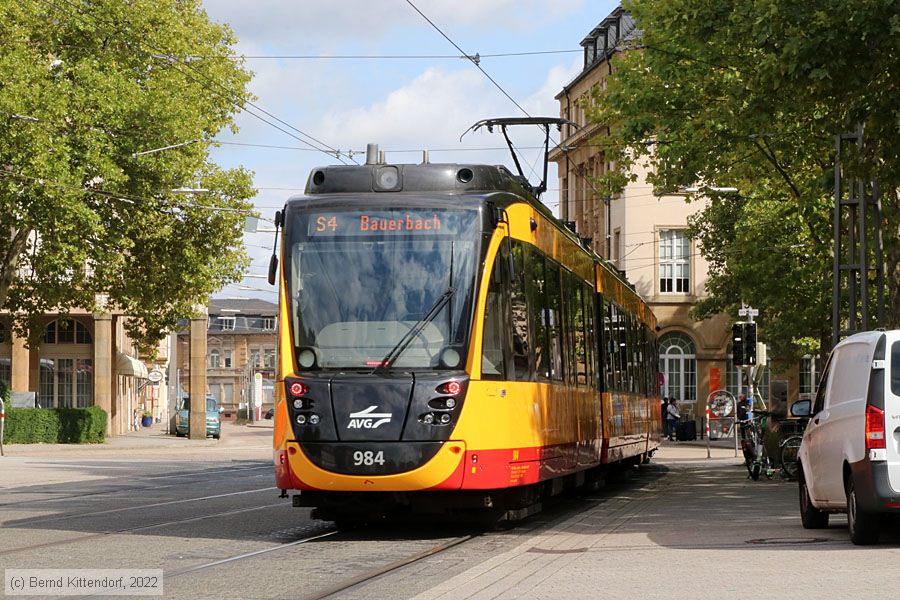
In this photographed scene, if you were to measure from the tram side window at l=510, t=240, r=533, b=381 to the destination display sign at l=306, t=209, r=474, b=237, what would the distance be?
33.8 inches

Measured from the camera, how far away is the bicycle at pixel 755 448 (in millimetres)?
28938

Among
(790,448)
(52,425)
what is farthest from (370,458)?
(52,425)

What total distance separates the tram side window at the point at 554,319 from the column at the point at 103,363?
40198 mm

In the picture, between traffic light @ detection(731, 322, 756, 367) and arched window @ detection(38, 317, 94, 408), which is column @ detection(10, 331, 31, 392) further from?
traffic light @ detection(731, 322, 756, 367)

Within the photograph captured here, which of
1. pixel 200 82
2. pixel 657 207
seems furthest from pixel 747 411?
pixel 657 207

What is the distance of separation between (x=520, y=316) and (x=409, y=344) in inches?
65.4

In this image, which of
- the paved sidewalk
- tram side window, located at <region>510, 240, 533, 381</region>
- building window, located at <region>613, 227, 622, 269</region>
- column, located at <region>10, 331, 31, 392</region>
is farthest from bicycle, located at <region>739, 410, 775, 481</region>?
building window, located at <region>613, 227, 622, 269</region>

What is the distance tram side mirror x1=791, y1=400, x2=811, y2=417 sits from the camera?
1588 centimetres

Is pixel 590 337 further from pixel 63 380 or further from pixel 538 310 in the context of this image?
pixel 63 380

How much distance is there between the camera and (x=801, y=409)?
16.0 metres

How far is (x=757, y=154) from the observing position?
29.0 meters

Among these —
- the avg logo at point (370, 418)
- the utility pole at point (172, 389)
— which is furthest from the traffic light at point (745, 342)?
the avg logo at point (370, 418)

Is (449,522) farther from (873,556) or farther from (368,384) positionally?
(873,556)

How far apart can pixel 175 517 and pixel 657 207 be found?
56.0m
